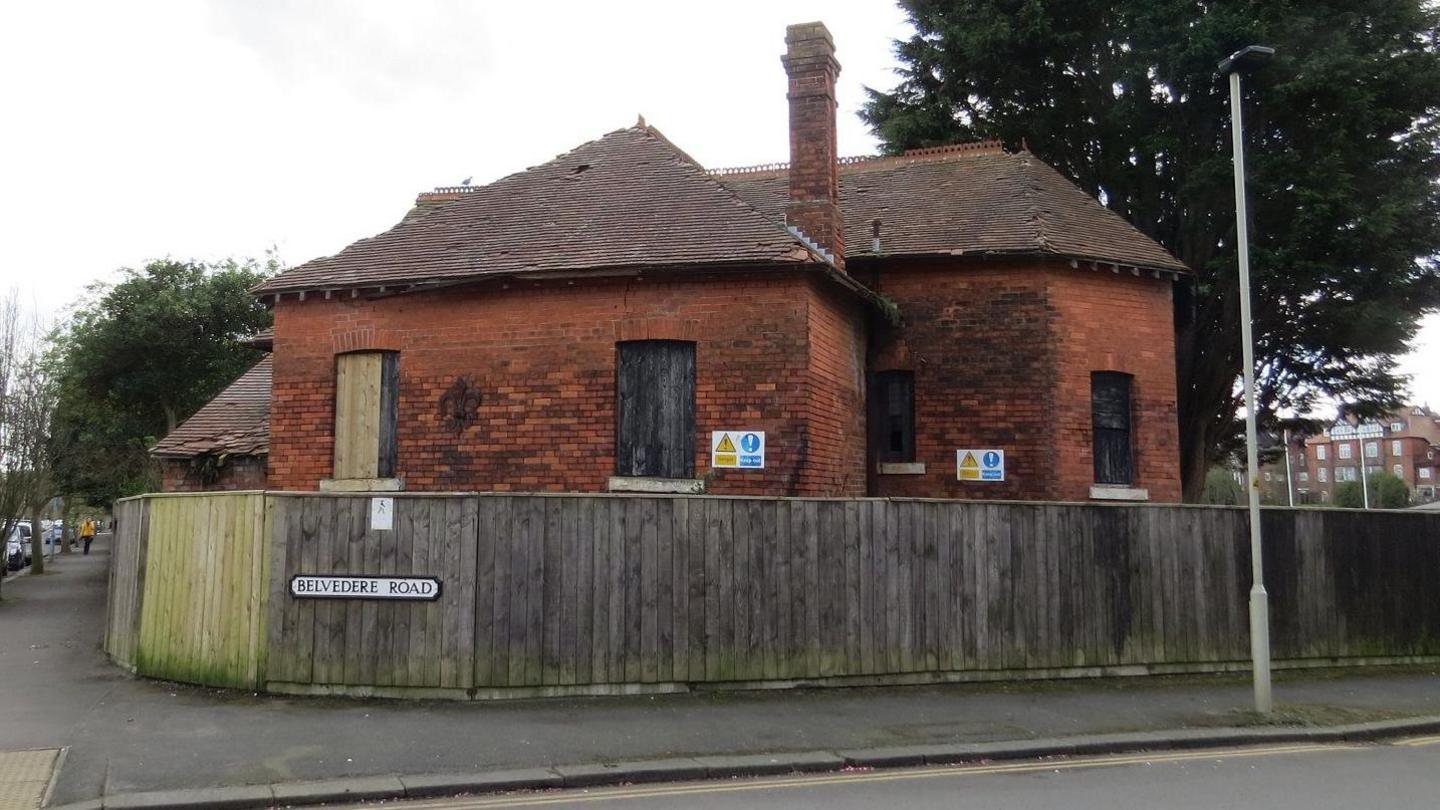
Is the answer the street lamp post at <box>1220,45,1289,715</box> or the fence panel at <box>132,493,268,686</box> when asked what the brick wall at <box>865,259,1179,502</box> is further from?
the fence panel at <box>132,493,268,686</box>

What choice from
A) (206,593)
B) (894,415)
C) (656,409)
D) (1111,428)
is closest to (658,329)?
A: (656,409)

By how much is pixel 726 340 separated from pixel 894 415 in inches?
168

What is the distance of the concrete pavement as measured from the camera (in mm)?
7297

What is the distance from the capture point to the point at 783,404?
41.1 ft

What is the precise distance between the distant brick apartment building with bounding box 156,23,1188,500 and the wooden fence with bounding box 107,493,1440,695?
92.7 inches

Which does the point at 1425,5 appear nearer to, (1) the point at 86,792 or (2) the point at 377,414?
(2) the point at 377,414

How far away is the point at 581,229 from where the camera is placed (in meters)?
14.2

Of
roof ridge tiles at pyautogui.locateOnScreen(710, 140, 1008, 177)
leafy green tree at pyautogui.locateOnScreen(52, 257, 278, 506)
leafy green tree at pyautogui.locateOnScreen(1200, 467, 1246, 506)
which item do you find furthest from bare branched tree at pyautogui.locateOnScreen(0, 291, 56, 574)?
leafy green tree at pyautogui.locateOnScreen(1200, 467, 1246, 506)

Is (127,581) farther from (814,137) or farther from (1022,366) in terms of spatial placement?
(1022,366)

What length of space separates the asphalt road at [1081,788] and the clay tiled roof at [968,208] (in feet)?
28.2

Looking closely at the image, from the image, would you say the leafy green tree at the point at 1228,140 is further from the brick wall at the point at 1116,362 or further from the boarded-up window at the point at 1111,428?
the boarded-up window at the point at 1111,428

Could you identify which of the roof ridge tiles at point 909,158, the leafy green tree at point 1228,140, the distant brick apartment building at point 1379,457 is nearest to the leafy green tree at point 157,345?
the roof ridge tiles at point 909,158

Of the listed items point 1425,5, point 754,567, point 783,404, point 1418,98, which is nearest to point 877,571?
point 754,567

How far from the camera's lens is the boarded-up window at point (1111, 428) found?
51.5ft
